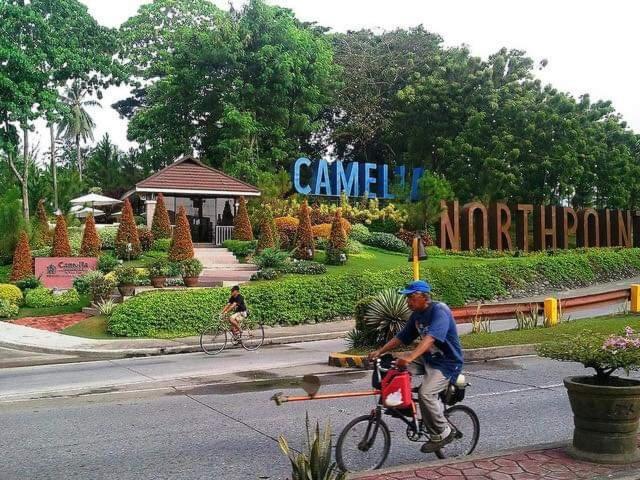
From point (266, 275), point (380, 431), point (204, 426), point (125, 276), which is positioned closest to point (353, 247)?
point (266, 275)

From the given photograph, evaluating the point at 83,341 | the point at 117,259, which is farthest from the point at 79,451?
the point at 117,259

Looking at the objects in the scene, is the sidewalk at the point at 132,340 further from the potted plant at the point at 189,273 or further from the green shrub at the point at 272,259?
the green shrub at the point at 272,259

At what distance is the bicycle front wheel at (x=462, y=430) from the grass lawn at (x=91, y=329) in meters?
14.2

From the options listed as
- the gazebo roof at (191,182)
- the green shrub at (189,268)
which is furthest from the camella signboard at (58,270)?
the gazebo roof at (191,182)

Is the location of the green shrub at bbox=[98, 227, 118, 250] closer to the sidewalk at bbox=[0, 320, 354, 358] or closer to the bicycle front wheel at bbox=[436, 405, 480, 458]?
the sidewalk at bbox=[0, 320, 354, 358]

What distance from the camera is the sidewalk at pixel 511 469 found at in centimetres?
547

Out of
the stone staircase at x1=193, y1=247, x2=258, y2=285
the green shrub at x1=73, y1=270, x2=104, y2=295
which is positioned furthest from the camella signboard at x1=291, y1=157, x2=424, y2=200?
the green shrub at x1=73, y1=270, x2=104, y2=295

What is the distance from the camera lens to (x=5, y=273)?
88.3 ft

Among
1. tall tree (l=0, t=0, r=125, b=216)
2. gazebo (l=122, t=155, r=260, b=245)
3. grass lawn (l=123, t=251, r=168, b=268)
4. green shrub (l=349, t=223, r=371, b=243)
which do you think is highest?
tall tree (l=0, t=0, r=125, b=216)

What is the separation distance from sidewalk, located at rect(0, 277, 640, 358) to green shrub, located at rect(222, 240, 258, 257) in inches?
370

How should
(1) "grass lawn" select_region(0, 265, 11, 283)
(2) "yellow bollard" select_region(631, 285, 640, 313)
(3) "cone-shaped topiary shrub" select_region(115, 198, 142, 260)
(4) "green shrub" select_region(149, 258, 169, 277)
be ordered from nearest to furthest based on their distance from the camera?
(2) "yellow bollard" select_region(631, 285, 640, 313) → (4) "green shrub" select_region(149, 258, 169, 277) → (1) "grass lawn" select_region(0, 265, 11, 283) → (3) "cone-shaped topiary shrub" select_region(115, 198, 142, 260)

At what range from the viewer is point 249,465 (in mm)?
6516

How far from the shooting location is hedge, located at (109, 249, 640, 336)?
1953 cm

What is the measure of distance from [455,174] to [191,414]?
124ft
